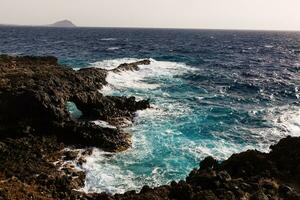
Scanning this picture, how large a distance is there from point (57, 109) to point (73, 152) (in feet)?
18.3

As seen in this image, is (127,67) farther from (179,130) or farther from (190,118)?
(179,130)

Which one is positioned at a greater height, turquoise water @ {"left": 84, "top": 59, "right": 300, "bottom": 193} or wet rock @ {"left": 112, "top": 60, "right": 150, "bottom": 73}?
wet rock @ {"left": 112, "top": 60, "right": 150, "bottom": 73}

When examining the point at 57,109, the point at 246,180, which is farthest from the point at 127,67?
the point at 246,180

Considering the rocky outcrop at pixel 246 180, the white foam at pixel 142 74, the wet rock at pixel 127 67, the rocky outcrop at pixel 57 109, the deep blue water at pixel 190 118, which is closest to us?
the rocky outcrop at pixel 246 180

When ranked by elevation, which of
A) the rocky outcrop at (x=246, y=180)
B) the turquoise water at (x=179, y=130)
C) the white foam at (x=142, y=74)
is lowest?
the turquoise water at (x=179, y=130)

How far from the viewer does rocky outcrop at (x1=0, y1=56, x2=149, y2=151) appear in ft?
101

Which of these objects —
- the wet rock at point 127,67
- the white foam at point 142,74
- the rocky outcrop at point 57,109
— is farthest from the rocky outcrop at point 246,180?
the wet rock at point 127,67

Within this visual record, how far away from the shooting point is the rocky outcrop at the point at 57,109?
30.7 meters

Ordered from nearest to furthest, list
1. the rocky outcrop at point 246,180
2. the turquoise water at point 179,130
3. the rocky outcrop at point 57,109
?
the rocky outcrop at point 246,180
the turquoise water at point 179,130
the rocky outcrop at point 57,109

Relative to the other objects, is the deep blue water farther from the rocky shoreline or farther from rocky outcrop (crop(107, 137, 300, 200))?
rocky outcrop (crop(107, 137, 300, 200))

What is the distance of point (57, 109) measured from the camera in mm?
32656

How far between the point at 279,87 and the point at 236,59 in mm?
37679

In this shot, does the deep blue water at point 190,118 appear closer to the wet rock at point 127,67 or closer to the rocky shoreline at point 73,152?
the wet rock at point 127,67

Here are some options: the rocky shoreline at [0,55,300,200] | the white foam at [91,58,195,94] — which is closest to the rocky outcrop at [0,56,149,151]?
the rocky shoreline at [0,55,300,200]
